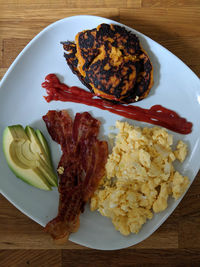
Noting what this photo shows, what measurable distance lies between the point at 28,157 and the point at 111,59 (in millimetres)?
891

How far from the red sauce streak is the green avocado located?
322mm

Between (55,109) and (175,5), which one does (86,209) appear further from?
(175,5)

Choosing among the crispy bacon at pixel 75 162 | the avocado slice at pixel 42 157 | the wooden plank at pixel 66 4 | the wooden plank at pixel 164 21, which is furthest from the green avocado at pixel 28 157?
the wooden plank at pixel 164 21

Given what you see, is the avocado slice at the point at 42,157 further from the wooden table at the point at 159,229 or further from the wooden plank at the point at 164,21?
the wooden plank at the point at 164,21

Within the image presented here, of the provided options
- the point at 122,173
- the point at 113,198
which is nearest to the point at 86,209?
the point at 113,198

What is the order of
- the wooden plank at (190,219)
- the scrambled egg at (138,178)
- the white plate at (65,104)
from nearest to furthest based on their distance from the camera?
the scrambled egg at (138,178) → the white plate at (65,104) → the wooden plank at (190,219)

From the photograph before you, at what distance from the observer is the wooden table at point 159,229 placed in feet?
6.59

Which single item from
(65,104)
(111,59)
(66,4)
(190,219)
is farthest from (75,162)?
(66,4)

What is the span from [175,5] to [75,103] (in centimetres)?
107

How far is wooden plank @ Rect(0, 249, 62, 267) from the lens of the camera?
2025mm

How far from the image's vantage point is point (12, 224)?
6.64 feet

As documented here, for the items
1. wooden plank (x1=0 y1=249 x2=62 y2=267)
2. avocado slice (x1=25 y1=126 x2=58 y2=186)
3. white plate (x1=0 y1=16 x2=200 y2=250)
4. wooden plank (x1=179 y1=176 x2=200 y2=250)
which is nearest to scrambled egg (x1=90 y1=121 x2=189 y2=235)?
white plate (x1=0 y1=16 x2=200 y2=250)

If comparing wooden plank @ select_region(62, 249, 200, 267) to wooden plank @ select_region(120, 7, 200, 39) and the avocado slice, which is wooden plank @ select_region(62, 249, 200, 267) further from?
wooden plank @ select_region(120, 7, 200, 39)

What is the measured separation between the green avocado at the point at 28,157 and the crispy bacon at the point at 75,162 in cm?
11
